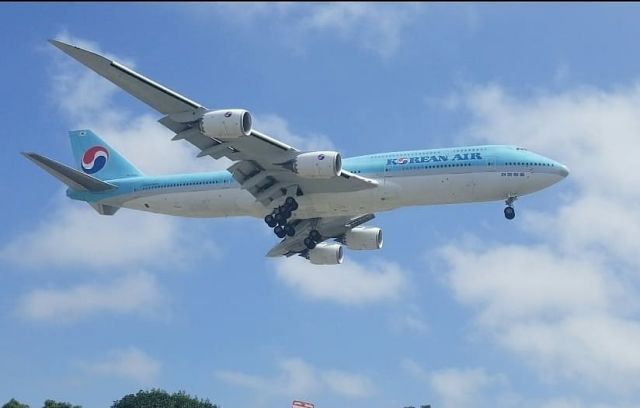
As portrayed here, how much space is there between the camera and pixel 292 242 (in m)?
61.3

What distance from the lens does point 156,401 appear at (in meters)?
89.6

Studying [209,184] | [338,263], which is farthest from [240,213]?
[338,263]

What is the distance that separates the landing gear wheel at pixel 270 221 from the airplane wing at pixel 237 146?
872mm

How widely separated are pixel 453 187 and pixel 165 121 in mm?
15696

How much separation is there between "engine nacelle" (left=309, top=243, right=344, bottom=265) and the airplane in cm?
340

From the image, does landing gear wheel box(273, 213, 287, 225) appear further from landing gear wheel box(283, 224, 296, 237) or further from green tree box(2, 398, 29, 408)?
green tree box(2, 398, 29, 408)

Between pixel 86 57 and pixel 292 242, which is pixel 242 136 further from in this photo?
pixel 292 242

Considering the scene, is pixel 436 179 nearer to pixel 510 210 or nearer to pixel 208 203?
pixel 510 210

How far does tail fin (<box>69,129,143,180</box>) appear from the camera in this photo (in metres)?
61.8

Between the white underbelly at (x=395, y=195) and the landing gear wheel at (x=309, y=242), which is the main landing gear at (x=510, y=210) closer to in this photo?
the white underbelly at (x=395, y=195)

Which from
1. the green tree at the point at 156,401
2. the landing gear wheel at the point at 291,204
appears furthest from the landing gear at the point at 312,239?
the green tree at the point at 156,401

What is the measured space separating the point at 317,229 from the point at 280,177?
8096 mm

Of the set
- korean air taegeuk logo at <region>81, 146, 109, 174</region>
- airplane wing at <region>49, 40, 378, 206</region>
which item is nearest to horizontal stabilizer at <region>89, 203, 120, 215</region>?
korean air taegeuk logo at <region>81, 146, 109, 174</region>

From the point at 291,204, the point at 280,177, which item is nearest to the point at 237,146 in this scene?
the point at 280,177
